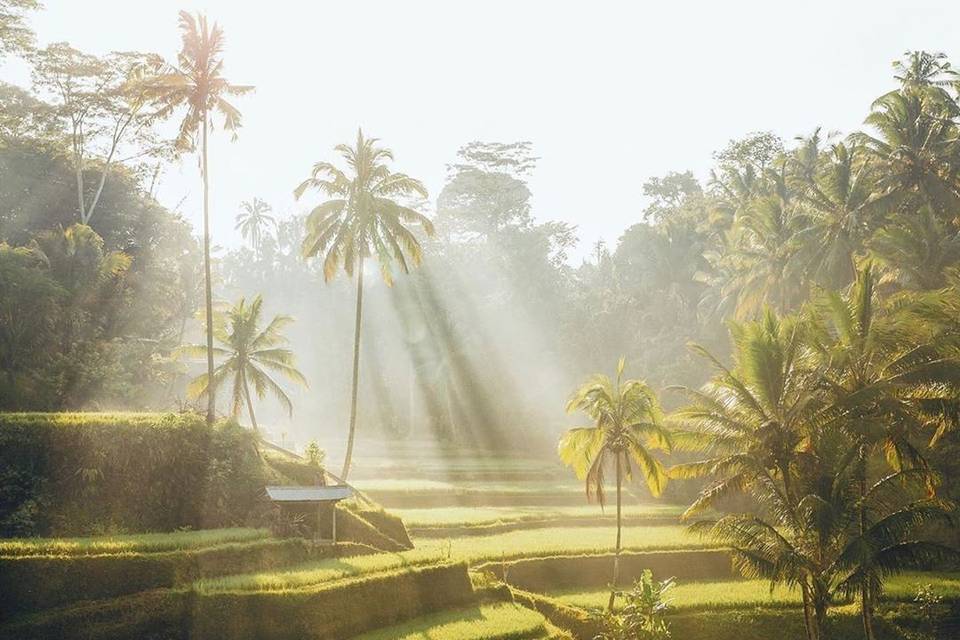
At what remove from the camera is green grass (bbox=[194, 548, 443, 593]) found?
628 inches

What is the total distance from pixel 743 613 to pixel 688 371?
26.4 m

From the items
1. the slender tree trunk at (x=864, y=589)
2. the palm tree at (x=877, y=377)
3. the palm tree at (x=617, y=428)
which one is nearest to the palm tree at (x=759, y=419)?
the palm tree at (x=877, y=377)

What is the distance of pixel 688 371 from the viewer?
47156 millimetres

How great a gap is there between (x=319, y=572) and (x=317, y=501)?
3.28m

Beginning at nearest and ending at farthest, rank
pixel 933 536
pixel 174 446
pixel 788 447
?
pixel 788 447 < pixel 174 446 < pixel 933 536

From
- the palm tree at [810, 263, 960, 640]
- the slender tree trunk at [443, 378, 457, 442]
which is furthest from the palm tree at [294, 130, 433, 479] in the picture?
the slender tree trunk at [443, 378, 457, 442]

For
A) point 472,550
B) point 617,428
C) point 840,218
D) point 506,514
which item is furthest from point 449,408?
point 617,428

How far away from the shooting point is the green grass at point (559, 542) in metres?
24.9

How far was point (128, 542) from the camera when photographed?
16.6 meters

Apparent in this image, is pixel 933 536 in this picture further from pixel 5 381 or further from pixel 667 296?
pixel 5 381

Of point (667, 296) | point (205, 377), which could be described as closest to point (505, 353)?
point (667, 296)

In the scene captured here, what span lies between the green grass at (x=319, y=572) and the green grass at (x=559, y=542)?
126 inches

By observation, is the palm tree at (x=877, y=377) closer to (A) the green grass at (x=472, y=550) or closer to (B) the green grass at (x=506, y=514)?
(A) the green grass at (x=472, y=550)

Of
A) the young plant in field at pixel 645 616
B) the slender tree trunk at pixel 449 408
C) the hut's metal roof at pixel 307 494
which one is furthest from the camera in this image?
the slender tree trunk at pixel 449 408
